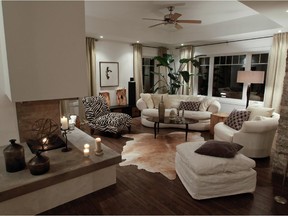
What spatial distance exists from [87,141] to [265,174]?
8.89 ft

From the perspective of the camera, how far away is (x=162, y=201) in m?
2.30

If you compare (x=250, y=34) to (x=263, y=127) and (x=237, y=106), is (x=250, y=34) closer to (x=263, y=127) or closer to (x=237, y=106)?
(x=237, y=106)

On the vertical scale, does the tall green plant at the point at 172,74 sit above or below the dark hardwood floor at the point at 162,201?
above

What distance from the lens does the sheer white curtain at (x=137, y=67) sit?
21.4 ft

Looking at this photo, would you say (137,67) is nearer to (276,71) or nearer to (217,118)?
(217,118)

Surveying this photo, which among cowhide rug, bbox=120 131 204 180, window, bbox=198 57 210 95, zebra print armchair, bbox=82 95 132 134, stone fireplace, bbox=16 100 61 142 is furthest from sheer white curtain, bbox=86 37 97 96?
window, bbox=198 57 210 95

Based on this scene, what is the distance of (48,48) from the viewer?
7.09ft

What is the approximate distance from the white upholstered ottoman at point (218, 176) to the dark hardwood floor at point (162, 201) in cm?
9

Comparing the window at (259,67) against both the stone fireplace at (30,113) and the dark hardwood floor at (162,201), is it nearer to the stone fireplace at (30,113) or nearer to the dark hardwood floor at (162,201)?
the dark hardwood floor at (162,201)

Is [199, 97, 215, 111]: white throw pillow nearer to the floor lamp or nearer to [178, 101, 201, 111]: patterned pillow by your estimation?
[178, 101, 201, 111]: patterned pillow

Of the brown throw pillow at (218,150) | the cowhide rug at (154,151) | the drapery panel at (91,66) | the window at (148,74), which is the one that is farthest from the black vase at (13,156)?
the window at (148,74)

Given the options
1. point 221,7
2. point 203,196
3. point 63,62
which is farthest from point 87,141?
point 221,7

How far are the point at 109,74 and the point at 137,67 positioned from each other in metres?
1.03

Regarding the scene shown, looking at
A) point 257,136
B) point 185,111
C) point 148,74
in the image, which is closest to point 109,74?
point 148,74
